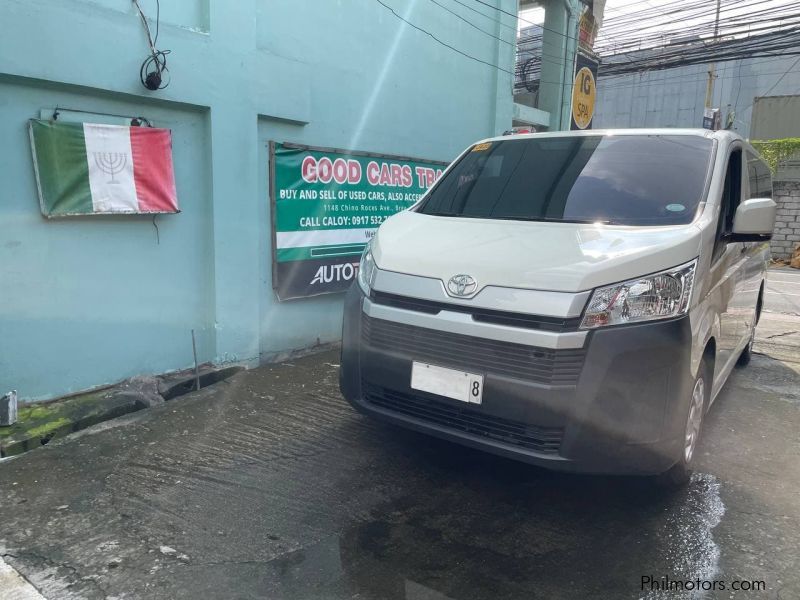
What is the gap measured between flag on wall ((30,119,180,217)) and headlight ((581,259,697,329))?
3468mm

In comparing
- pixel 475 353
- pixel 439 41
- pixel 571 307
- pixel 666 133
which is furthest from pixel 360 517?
pixel 439 41

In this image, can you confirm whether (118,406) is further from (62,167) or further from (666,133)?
(666,133)

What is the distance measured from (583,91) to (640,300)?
882cm

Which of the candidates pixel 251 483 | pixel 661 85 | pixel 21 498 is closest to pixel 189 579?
pixel 251 483

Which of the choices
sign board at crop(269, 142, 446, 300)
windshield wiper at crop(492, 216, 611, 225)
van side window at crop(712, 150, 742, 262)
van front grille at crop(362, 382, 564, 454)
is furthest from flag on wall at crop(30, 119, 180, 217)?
van side window at crop(712, 150, 742, 262)

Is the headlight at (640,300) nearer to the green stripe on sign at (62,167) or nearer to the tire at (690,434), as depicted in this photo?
the tire at (690,434)

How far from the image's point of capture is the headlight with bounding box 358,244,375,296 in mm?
3404

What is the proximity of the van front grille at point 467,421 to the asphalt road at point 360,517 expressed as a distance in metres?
0.45

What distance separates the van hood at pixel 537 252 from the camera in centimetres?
278

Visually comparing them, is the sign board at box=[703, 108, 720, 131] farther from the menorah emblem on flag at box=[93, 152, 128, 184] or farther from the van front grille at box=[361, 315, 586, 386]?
the van front grille at box=[361, 315, 586, 386]

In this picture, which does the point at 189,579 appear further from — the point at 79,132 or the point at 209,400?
the point at 79,132

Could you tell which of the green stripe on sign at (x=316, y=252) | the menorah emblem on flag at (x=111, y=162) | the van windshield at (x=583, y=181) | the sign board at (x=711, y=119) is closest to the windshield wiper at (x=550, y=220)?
the van windshield at (x=583, y=181)

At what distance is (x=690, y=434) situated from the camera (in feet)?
10.9

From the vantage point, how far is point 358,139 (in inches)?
254
